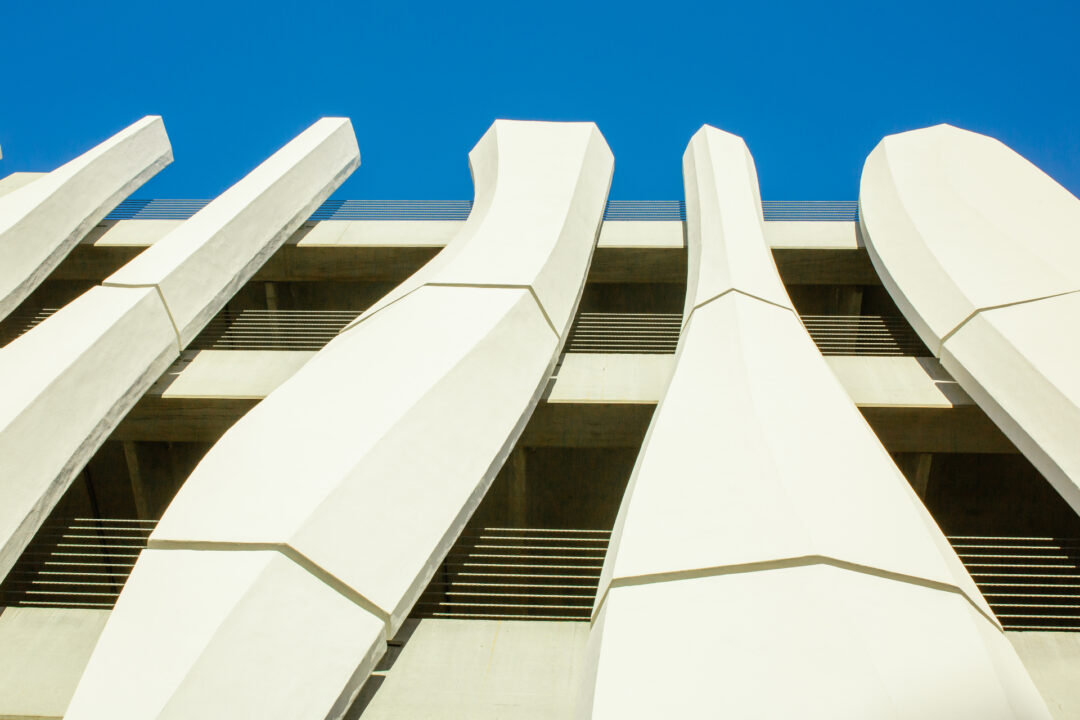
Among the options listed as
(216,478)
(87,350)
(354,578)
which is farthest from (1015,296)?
(87,350)

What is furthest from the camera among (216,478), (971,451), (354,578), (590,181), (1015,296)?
(590,181)

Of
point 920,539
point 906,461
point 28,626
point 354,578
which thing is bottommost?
point 906,461

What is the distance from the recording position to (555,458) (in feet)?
34.4

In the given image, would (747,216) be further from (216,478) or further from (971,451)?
(216,478)

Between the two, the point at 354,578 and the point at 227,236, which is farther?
the point at 227,236

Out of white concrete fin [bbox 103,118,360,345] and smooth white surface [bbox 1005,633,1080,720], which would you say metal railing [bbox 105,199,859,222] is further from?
smooth white surface [bbox 1005,633,1080,720]

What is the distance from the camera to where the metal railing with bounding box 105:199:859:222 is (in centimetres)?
1437

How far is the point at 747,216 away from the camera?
35.9ft

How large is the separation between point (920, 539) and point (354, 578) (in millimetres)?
3463

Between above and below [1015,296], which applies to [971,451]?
below

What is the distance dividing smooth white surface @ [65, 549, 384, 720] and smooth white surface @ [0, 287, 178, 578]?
2140mm

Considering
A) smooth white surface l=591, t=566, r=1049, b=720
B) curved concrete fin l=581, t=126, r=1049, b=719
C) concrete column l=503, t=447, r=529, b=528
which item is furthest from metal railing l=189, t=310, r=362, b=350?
smooth white surface l=591, t=566, r=1049, b=720

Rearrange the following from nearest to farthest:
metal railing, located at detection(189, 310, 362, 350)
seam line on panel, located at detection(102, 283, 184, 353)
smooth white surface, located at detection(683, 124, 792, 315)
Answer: smooth white surface, located at detection(683, 124, 792, 315)
seam line on panel, located at detection(102, 283, 184, 353)
metal railing, located at detection(189, 310, 362, 350)

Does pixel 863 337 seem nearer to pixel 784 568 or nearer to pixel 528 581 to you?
pixel 528 581
